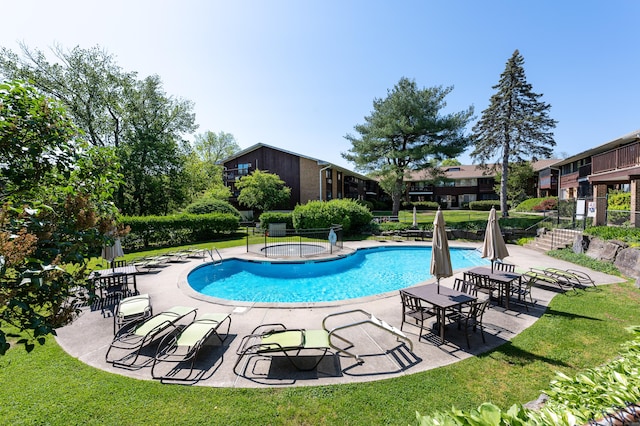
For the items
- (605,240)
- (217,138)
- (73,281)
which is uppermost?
(217,138)

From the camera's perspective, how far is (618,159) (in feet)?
49.2

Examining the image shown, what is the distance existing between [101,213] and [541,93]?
3312cm

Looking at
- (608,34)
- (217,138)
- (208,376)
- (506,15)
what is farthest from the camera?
(217,138)

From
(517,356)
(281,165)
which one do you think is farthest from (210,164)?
(517,356)

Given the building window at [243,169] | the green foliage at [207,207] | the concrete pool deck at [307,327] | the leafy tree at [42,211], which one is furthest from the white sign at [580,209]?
the building window at [243,169]

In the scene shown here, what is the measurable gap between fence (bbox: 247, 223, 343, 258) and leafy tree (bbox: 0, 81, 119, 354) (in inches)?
489

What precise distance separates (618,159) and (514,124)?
10667mm

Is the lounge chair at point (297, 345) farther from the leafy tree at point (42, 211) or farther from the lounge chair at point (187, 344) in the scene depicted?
the leafy tree at point (42, 211)

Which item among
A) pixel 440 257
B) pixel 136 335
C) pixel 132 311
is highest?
pixel 440 257

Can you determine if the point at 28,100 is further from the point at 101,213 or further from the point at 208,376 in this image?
the point at 208,376

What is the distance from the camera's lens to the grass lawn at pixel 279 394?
11.9 ft

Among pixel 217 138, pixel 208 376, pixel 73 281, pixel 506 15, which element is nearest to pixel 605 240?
pixel 506 15

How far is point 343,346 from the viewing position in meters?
5.48

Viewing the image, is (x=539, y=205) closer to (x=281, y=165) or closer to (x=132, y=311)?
(x=281, y=165)
